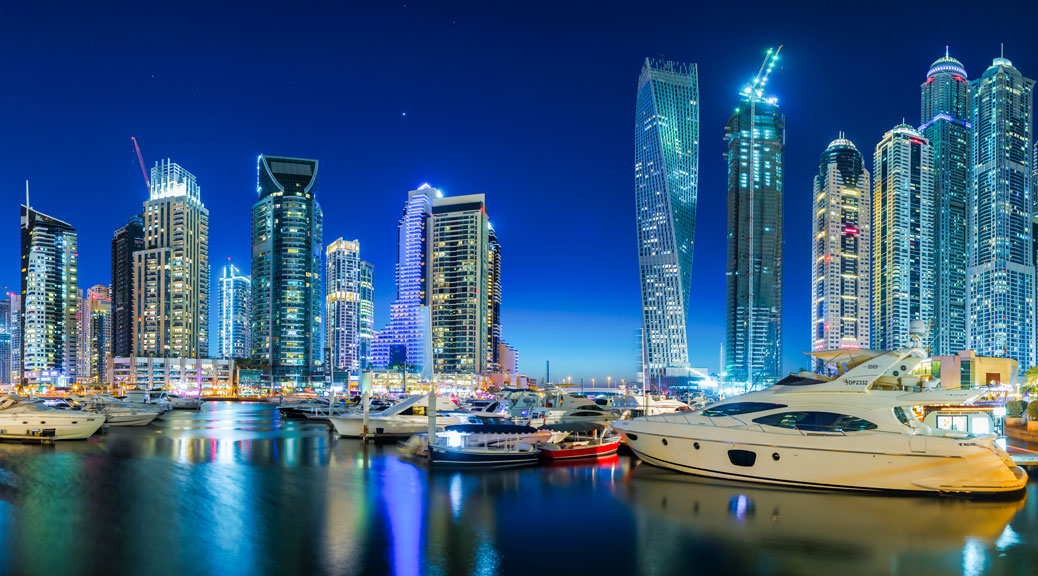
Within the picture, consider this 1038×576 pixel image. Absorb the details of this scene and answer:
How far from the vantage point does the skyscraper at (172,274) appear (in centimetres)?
15538

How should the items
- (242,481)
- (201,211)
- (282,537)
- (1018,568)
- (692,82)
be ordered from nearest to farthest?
(1018,568), (282,537), (242,481), (692,82), (201,211)

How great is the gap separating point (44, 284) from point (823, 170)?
675ft

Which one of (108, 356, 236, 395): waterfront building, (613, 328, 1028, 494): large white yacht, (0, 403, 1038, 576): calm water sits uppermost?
(613, 328, 1028, 494): large white yacht

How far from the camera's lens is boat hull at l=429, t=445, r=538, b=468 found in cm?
2300

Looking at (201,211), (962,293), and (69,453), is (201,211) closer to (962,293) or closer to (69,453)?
(69,453)

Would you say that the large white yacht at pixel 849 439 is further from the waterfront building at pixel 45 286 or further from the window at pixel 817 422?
the waterfront building at pixel 45 286

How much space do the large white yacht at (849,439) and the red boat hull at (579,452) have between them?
192 inches

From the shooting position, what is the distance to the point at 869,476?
1820 cm

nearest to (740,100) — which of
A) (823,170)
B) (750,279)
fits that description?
(823,170)

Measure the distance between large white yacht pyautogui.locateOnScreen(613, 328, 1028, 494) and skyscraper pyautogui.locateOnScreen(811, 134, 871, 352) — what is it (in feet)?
505

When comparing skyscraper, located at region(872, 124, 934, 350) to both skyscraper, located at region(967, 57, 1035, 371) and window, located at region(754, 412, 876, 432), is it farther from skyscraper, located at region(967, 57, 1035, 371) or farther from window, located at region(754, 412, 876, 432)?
window, located at region(754, 412, 876, 432)

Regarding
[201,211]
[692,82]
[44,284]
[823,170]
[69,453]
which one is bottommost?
[69,453]

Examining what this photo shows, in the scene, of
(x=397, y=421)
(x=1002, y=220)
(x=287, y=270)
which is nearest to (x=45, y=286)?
(x=287, y=270)

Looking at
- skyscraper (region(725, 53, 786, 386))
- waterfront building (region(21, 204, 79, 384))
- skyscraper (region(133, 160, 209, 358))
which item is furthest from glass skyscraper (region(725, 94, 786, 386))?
waterfront building (region(21, 204, 79, 384))
